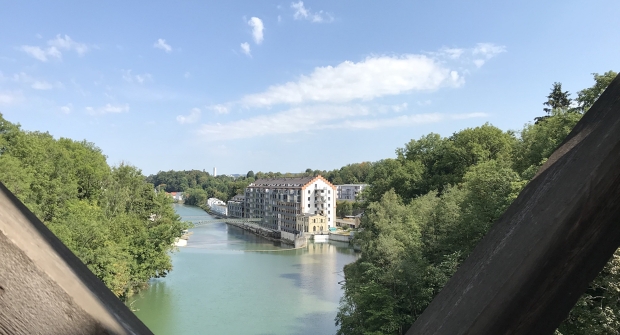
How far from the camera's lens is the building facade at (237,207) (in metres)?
58.9

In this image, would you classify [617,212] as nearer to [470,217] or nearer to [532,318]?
[532,318]

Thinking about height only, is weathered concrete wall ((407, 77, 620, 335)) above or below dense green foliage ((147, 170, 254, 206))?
below

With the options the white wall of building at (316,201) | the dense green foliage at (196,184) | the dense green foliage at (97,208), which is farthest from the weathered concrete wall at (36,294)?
the dense green foliage at (196,184)

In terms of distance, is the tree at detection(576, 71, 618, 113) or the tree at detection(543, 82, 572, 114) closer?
the tree at detection(576, 71, 618, 113)

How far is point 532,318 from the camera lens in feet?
1.64

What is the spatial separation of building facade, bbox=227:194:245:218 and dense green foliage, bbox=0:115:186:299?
3598 cm

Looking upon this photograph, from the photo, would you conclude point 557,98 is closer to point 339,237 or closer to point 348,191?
point 339,237

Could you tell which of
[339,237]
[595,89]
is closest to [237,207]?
[339,237]

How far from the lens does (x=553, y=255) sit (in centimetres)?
49

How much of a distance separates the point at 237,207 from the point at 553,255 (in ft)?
201

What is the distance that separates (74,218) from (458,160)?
66.2ft

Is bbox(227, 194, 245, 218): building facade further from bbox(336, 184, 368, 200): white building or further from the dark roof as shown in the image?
bbox(336, 184, 368, 200): white building

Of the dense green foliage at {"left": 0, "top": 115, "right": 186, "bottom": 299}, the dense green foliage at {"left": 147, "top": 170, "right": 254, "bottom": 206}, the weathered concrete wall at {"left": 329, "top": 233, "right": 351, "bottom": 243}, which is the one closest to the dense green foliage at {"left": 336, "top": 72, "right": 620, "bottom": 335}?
the dense green foliage at {"left": 0, "top": 115, "right": 186, "bottom": 299}

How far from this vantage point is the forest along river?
559 inches
